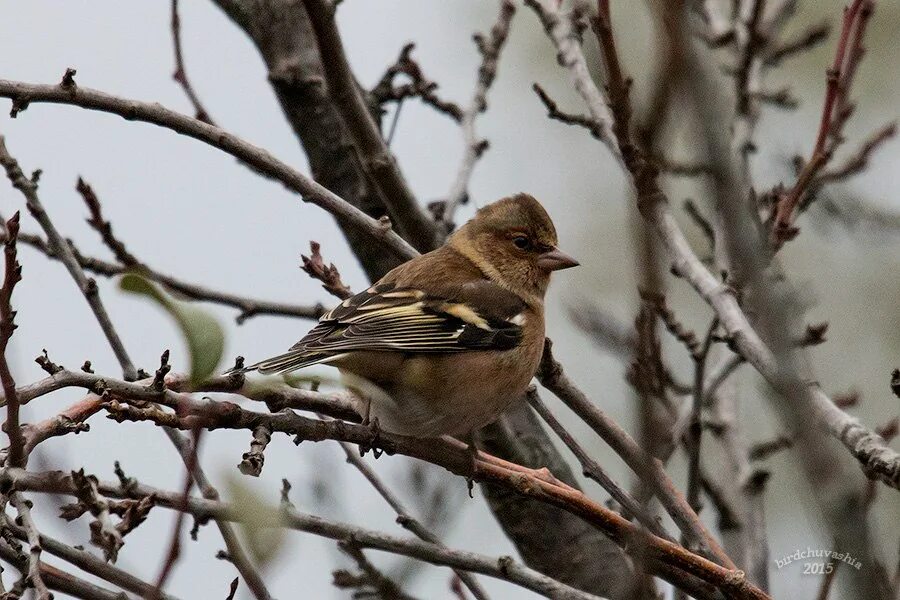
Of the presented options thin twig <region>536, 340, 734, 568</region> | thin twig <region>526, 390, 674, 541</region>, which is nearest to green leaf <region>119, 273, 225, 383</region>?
thin twig <region>536, 340, 734, 568</region>

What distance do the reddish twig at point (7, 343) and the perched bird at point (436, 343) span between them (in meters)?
1.31

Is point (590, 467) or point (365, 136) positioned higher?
point (365, 136)

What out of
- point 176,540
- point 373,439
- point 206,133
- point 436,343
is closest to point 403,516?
point 373,439

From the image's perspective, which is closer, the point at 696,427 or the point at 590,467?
the point at 590,467

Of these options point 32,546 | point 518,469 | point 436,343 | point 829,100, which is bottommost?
point 32,546

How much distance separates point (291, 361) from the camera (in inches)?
152

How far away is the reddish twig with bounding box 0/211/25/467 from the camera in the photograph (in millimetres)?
2107

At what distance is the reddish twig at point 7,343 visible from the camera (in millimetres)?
2107

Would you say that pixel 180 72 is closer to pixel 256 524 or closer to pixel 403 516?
pixel 403 516

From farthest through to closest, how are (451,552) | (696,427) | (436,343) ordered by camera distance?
(436,343), (696,427), (451,552)

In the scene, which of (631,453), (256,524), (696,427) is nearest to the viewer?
(256,524)

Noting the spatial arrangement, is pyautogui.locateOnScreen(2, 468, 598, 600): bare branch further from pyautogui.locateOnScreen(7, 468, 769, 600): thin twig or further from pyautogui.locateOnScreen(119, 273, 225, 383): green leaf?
pyautogui.locateOnScreen(119, 273, 225, 383): green leaf

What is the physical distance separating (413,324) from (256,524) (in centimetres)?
301

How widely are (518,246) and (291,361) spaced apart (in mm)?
2032
